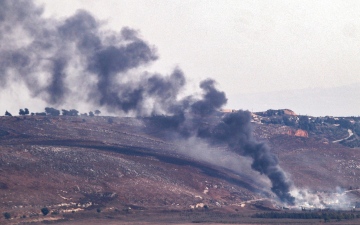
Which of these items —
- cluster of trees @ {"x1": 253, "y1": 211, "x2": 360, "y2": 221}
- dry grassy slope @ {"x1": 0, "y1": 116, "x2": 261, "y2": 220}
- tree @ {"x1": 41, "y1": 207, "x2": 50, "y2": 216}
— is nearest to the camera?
tree @ {"x1": 41, "y1": 207, "x2": 50, "y2": 216}

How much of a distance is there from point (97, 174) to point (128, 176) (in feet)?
27.9

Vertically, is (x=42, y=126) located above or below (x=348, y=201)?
above

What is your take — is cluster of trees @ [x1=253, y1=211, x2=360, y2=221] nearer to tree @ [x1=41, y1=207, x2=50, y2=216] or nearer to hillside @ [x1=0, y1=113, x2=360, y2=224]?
hillside @ [x1=0, y1=113, x2=360, y2=224]

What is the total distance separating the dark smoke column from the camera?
527ft

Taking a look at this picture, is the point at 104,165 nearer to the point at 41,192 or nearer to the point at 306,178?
the point at 41,192

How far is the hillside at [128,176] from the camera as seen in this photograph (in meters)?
121

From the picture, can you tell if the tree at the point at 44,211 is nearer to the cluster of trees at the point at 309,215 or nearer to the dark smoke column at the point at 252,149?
the cluster of trees at the point at 309,215

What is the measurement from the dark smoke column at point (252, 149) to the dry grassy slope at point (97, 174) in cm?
657

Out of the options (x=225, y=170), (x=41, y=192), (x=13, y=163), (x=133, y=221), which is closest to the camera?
(x=133, y=221)

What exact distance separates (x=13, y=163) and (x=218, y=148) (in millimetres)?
82948

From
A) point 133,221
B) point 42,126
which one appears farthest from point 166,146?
point 133,221

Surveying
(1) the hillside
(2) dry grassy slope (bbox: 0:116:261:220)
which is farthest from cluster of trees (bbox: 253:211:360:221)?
(2) dry grassy slope (bbox: 0:116:261:220)

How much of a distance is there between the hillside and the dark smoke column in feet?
14.4

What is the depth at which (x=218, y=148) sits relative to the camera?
19788 centimetres
